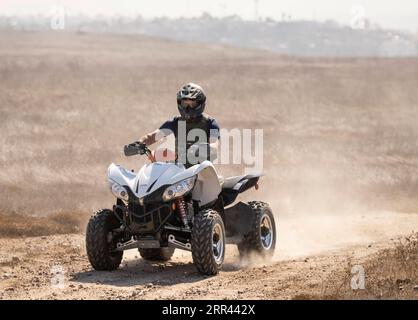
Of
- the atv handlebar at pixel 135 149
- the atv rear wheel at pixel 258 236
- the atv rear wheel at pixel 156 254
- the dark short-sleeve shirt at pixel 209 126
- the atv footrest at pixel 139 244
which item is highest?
the dark short-sleeve shirt at pixel 209 126

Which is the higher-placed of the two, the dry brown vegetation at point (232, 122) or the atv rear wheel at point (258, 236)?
the atv rear wheel at point (258, 236)

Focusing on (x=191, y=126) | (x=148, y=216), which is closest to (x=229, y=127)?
(x=191, y=126)

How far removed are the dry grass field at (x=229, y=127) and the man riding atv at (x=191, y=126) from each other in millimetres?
2029

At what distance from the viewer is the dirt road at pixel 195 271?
1300 cm

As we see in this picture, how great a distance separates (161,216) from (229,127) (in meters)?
30.4

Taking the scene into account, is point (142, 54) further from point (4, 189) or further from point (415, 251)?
point (415, 251)

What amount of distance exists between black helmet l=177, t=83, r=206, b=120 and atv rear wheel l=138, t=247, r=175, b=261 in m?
2.35

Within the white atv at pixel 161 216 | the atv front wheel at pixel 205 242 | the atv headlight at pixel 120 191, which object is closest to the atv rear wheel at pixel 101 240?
the white atv at pixel 161 216

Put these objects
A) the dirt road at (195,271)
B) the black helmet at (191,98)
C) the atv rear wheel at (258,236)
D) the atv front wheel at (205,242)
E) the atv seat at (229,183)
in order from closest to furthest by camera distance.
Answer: the dirt road at (195,271) < the atv front wheel at (205,242) < the black helmet at (191,98) < the atv seat at (229,183) < the atv rear wheel at (258,236)

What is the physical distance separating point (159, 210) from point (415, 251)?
12.5 feet

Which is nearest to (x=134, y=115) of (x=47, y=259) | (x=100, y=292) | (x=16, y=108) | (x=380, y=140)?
(x=16, y=108)

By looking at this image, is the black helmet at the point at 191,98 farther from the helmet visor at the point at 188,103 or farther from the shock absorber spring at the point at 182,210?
the shock absorber spring at the point at 182,210

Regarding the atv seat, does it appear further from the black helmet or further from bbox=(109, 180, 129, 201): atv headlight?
bbox=(109, 180, 129, 201): atv headlight

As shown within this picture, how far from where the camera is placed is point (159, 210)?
14430 mm
